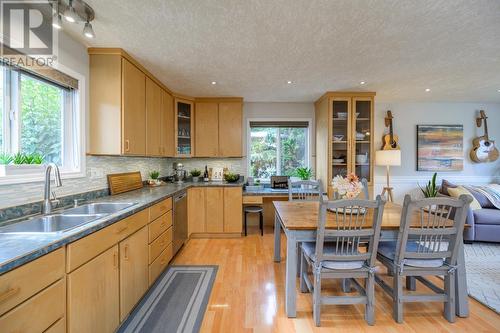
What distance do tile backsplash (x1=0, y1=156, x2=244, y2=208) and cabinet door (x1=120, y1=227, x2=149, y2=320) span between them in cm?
77

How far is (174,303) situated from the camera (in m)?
2.06

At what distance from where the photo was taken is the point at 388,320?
6.07 feet

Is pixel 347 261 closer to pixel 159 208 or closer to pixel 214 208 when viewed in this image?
pixel 159 208

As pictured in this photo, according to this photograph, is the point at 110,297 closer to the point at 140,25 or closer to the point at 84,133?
the point at 84,133

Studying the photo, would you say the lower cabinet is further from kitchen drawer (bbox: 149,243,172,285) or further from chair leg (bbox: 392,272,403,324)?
chair leg (bbox: 392,272,403,324)

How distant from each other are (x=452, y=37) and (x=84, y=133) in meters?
3.60

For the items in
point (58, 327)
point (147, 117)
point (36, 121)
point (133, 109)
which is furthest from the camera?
point (147, 117)

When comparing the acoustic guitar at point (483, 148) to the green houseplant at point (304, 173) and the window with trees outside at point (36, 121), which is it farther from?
the window with trees outside at point (36, 121)

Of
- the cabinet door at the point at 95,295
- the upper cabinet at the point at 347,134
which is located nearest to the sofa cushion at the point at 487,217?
the upper cabinet at the point at 347,134

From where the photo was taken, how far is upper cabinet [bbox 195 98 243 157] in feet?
13.4

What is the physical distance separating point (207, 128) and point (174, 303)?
281cm

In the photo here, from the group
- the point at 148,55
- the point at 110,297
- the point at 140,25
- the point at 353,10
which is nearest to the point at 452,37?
the point at 353,10

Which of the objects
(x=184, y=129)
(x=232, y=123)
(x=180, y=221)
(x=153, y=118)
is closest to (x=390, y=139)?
(x=232, y=123)

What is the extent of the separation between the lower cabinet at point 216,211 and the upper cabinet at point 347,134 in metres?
1.59
